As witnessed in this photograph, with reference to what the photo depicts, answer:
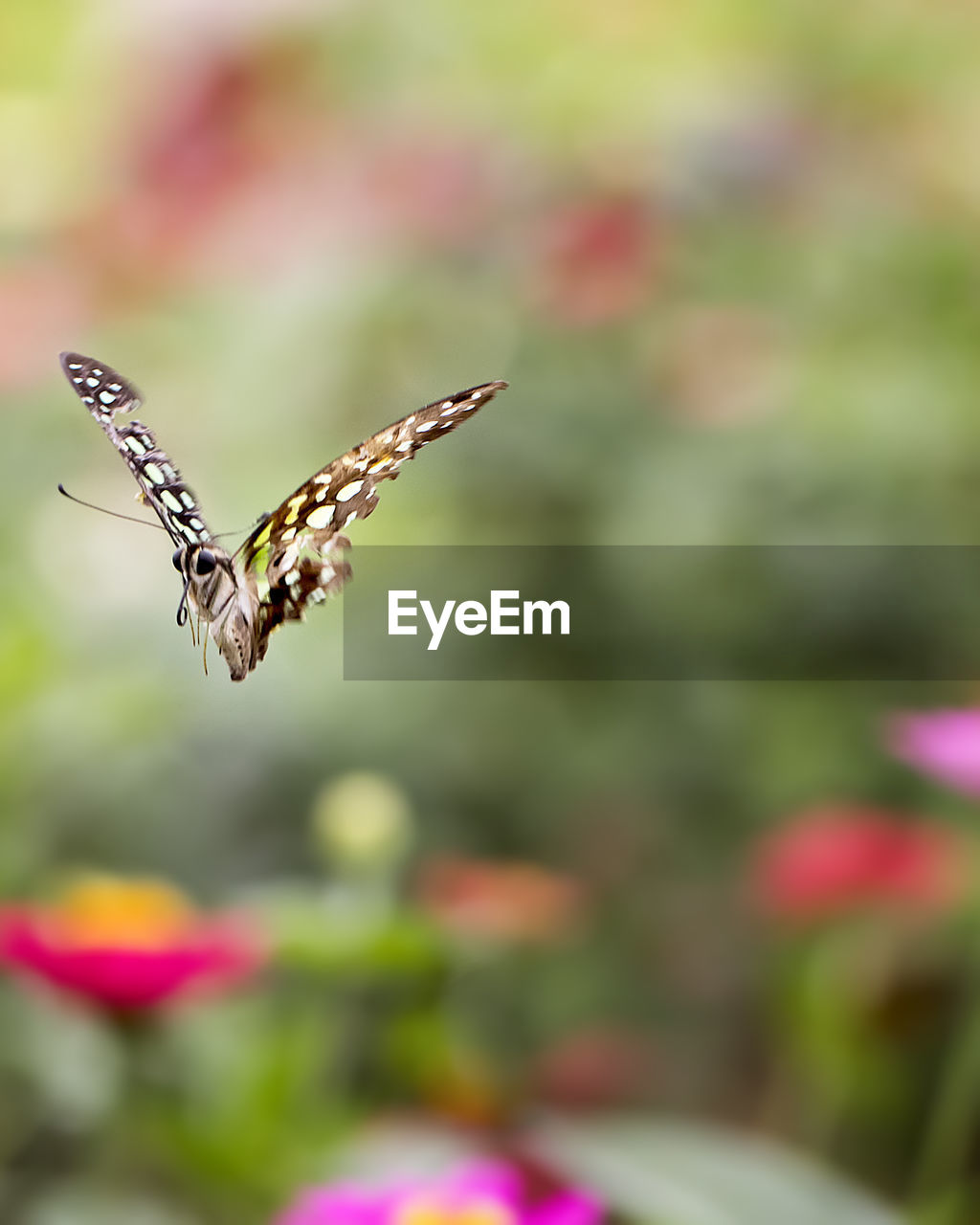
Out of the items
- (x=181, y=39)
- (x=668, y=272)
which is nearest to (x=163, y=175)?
(x=181, y=39)

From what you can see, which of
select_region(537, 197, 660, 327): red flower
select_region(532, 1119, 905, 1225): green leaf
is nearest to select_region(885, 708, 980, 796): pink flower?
select_region(532, 1119, 905, 1225): green leaf

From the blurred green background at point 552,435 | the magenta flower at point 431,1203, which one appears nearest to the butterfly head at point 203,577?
the magenta flower at point 431,1203

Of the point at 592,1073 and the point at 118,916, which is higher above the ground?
the point at 118,916

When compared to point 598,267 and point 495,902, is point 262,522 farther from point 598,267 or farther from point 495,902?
point 598,267

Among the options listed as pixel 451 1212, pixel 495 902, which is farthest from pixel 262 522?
pixel 495 902
